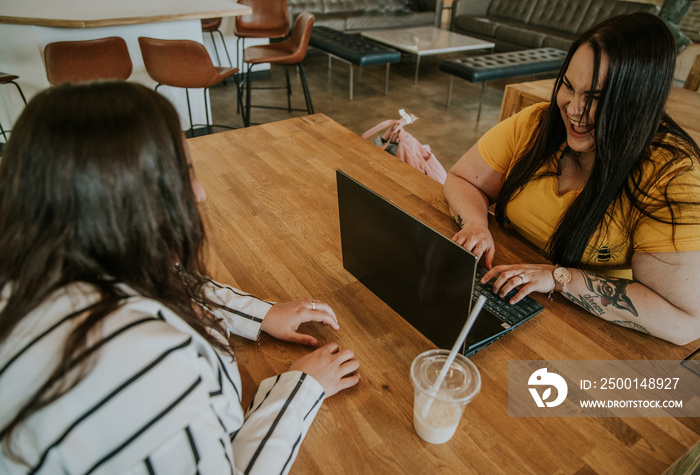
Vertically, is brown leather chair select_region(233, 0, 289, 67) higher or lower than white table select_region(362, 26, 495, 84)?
higher

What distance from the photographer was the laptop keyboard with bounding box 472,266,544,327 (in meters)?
0.96

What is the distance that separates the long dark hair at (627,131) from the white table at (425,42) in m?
4.00

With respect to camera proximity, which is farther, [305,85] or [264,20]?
[264,20]

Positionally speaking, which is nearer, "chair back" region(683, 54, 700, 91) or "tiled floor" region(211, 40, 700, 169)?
"chair back" region(683, 54, 700, 91)

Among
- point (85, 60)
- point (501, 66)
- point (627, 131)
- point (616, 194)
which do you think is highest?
point (627, 131)

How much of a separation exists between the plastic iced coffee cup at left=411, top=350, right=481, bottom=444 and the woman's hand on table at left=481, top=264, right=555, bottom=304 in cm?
31

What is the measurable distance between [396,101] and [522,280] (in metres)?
4.14

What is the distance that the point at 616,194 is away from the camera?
3.55 feet

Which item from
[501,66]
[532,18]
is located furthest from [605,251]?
[532,18]

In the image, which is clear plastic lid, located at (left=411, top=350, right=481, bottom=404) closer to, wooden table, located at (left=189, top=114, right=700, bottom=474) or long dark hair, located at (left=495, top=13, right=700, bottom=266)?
wooden table, located at (left=189, top=114, right=700, bottom=474)

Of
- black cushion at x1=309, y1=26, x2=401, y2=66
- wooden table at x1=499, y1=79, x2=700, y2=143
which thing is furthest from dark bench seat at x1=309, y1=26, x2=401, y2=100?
wooden table at x1=499, y1=79, x2=700, y2=143

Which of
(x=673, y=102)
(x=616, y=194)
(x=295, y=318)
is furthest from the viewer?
(x=673, y=102)

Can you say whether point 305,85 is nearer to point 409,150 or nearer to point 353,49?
point 353,49

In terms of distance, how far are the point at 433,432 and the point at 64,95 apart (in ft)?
2.29
